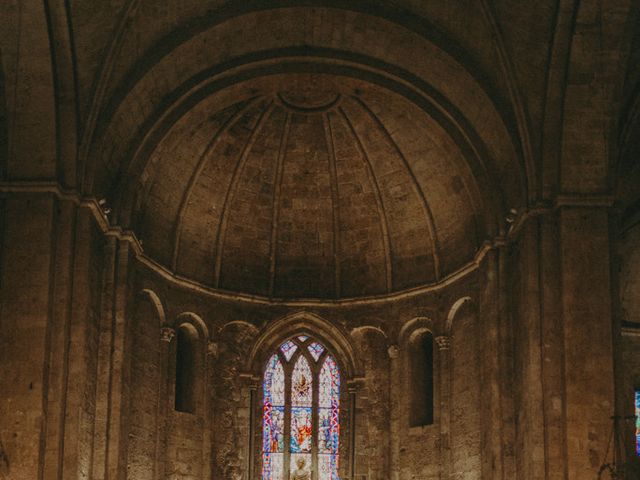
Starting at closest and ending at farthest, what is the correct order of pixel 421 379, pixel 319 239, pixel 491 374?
1. pixel 491 374
2. pixel 421 379
3. pixel 319 239

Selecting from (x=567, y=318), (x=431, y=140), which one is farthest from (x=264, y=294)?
(x=567, y=318)

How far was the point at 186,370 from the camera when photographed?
36625 mm

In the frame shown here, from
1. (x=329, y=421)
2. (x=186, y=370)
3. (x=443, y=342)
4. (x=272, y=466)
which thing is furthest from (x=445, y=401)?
(x=186, y=370)

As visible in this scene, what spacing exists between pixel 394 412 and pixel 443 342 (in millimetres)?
2340

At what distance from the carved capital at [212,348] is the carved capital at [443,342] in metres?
5.61

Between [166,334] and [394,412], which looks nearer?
[166,334]

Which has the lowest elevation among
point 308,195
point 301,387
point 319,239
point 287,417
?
point 287,417

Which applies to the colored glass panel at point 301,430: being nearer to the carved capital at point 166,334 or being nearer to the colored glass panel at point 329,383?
the colored glass panel at point 329,383

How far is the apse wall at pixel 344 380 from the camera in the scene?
34375 millimetres

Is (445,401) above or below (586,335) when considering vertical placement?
below

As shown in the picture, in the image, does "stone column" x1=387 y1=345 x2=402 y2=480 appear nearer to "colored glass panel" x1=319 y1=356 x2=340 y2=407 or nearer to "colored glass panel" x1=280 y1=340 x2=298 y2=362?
"colored glass panel" x1=319 y1=356 x2=340 y2=407

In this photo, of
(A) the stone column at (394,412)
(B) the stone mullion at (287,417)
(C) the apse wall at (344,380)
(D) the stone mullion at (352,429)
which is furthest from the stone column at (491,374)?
(B) the stone mullion at (287,417)

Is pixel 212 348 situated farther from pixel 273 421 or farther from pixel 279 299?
pixel 273 421

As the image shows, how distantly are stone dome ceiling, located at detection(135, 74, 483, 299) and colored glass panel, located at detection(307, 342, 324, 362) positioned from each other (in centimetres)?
134
